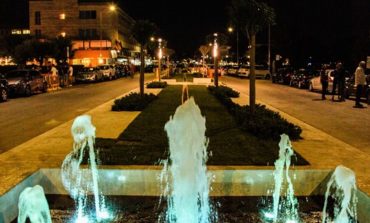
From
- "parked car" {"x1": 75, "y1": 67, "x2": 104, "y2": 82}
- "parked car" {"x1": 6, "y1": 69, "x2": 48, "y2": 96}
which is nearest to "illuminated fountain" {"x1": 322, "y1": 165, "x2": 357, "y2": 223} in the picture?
"parked car" {"x1": 6, "y1": 69, "x2": 48, "y2": 96}

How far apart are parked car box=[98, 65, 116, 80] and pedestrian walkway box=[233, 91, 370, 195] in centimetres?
4230

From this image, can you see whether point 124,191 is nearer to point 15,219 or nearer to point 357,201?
point 15,219

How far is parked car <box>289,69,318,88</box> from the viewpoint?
130ft

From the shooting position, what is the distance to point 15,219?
25.3ft

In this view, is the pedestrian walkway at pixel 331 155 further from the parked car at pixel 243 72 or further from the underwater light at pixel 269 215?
the parked car at pixel 243 72

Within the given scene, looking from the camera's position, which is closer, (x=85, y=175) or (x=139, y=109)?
(x=85, y=175)

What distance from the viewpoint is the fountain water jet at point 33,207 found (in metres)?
6.71

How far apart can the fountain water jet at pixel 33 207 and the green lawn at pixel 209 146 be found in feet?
9.59

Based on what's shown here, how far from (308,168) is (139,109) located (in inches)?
476

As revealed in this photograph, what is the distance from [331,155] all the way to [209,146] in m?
2.62

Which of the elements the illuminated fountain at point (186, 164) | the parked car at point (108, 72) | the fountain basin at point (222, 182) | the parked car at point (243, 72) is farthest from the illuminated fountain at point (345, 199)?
the parked car at point (243, 72)

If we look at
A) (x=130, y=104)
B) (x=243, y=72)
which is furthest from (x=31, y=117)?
(x=243, y=72)

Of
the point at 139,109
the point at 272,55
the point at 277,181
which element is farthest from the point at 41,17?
the point at 277,181

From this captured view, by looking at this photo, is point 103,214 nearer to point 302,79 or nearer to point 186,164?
point 186,164
